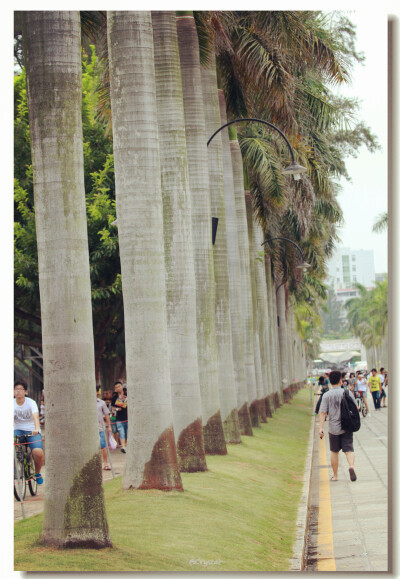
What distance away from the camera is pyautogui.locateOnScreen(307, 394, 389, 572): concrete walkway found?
9648 millimetres

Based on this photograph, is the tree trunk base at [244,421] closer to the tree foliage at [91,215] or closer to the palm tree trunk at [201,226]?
the palm tree trunk at [201,226]

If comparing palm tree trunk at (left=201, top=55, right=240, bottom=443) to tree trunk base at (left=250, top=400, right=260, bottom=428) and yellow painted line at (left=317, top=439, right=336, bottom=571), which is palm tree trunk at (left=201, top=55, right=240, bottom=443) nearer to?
yellow painted line at (left=317, top=439, right=336, bottom=571)

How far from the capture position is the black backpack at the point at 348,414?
44.1 feet

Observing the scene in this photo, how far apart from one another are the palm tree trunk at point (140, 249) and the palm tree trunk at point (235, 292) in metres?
10.4

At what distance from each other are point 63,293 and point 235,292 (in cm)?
1423

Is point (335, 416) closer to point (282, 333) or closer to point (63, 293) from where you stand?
point (63, 293)

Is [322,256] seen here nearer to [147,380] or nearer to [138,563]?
[147,380]

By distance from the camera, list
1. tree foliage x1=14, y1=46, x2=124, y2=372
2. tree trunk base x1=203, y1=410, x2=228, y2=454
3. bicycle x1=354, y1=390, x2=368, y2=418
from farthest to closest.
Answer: bicycle x1=354, y1=390, x2=368, y2=418, tree foliage x1=14, y1=46, x2=124, y2=372, tree trunk base x1=203, y1=410, x2=228, y2=454

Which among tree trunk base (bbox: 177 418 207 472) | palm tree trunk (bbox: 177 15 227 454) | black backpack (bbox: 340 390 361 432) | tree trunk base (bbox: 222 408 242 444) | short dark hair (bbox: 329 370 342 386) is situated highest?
palm tree trunk (bbox: 177 15 227 454)

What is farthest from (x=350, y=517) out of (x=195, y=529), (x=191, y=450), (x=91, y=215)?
(x=91, y=215)

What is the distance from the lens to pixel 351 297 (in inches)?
5472

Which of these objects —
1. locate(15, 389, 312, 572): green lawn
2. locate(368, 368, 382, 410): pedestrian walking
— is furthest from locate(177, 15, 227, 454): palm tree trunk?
locate(368, 368, 382, 410): pedestrian walking

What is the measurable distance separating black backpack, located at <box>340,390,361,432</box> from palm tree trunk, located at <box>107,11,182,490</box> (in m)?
3.32

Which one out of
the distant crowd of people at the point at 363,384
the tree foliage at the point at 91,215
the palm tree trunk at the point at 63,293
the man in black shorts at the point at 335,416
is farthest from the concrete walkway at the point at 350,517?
the tree foliage at the point at 91,215
